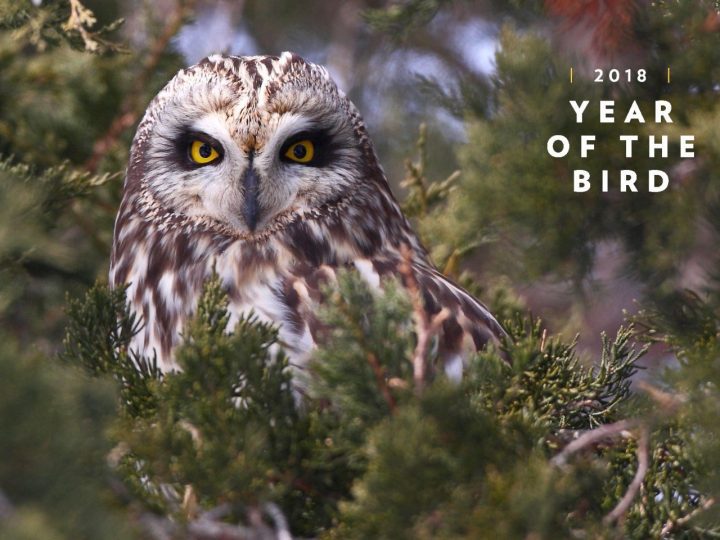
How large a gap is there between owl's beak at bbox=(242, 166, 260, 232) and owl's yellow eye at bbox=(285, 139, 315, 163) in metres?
0.15

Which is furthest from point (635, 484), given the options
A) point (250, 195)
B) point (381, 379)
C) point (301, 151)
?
point (301, 151)

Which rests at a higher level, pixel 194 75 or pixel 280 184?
pixel 194 75

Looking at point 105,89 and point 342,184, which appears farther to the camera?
point 105,89

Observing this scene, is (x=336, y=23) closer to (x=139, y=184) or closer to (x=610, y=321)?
(x=610, y=321)

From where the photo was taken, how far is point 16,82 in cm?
349

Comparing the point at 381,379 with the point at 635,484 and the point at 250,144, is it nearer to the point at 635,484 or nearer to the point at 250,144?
the point at 635,484

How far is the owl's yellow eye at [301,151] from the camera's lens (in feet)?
9.46

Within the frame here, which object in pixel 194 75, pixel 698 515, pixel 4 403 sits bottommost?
pixel 698 515

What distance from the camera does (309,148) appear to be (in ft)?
9.64

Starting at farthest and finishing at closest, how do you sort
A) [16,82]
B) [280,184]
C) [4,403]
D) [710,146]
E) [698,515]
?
[16,82]
[280,184]
[710,146]
[698,515]
[4,403]

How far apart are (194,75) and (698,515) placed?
1.80 metres

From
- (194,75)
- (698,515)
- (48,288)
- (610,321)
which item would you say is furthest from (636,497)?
(610,321)

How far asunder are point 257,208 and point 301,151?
0.76 feet

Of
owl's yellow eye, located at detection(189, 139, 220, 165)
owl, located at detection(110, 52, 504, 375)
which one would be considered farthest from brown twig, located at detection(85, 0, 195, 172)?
owl's yellow eye, located at detection(189, 139, 220, 165)
